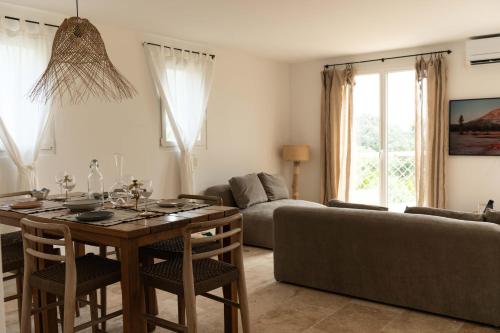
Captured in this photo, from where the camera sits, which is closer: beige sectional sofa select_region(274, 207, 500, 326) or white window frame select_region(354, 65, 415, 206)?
beige sectional sofa select_region(274, 207, 500, 326)

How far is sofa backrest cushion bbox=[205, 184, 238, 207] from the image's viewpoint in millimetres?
5719

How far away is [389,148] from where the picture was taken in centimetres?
662

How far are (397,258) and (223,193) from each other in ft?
9.63

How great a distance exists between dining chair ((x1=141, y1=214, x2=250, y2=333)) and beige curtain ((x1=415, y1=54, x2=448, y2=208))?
14.1ft

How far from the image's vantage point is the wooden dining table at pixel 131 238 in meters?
2.18

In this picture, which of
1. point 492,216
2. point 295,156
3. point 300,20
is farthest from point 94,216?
point 295,156

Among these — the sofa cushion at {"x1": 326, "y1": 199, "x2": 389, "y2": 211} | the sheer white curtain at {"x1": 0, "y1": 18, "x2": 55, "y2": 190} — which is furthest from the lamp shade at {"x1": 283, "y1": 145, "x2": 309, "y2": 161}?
the sheer white curtain at {"x1": 0, "y1": 18, "x2": 55, "y2": 190}

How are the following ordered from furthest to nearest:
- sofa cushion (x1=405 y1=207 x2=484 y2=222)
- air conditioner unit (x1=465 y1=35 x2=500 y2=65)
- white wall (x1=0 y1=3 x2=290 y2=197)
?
air conditioner unit (x1=465 y1=35 x2=500 y2=65)
white wall (x1=0 y1=3 x2=290 y2=197)
sofa cushion (x1=405 y1=207 x2=484 y2=222)

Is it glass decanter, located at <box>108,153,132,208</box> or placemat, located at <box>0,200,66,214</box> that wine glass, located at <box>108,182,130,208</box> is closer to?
glass decanter, located at <box>108,153,132,208</box>

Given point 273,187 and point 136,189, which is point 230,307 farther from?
point 273,187

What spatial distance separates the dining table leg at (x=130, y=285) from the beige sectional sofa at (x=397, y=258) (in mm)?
1763

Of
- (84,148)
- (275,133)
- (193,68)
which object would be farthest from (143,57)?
(275,133)

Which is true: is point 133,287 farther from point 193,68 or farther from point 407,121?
point 407,121

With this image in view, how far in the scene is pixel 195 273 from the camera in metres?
2.39
